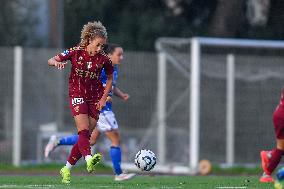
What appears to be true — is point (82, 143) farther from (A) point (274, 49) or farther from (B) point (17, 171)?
(A) point (274, 49)

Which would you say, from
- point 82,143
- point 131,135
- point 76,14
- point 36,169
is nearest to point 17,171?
point 36,169

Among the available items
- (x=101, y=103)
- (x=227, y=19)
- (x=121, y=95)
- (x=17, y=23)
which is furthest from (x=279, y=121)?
(x=17, y=23)

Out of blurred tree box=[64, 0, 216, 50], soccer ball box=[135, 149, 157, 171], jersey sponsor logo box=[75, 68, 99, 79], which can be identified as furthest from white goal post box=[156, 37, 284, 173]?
blurred tree box=[64, 0, 216, 50]

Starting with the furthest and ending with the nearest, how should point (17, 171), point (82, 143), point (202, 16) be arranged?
point (202, 16), point (17, 171), point (82, 143)

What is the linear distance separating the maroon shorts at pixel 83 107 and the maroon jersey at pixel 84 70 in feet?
0.17

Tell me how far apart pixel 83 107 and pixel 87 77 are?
0.40 meters

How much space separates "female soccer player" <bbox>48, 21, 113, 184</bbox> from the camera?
1451 cm

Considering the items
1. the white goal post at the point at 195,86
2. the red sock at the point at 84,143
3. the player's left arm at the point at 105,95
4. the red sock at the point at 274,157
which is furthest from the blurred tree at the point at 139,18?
the red sock at the point at 274,157

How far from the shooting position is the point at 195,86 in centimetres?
2292

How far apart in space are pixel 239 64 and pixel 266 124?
4.73 feet

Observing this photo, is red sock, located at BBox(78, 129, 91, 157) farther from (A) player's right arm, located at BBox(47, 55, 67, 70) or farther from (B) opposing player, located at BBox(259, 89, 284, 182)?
(B) opposing player, located at BBox(259, 89, 284, 182)

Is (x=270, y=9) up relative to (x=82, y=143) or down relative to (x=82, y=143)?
up

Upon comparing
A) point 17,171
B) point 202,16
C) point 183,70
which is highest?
point 202,16

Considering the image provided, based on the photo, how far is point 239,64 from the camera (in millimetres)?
24125
